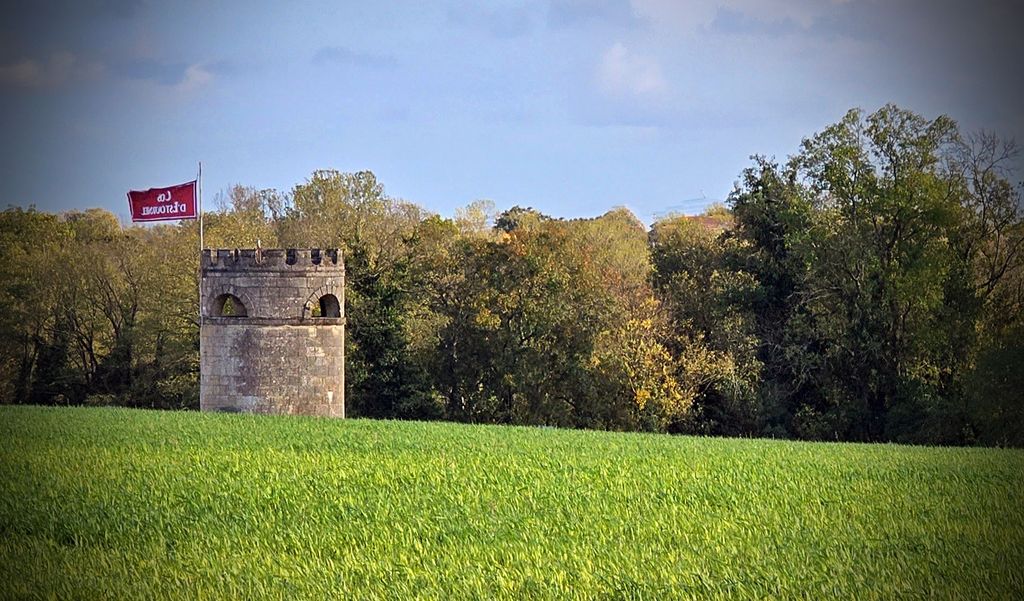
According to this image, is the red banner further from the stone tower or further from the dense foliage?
the dense foliage

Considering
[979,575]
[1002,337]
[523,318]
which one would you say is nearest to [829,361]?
[1002,337]

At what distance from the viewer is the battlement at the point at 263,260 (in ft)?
104

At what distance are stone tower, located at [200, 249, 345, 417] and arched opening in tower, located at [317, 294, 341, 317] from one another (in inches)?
22.9

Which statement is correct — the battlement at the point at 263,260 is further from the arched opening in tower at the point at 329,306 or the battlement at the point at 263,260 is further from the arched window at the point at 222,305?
the arched opening in tower at the point at 329,306

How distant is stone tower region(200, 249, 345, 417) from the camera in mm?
31516

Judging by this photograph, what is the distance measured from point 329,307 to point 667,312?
15604 mm

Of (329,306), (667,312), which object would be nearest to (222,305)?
(329,306)

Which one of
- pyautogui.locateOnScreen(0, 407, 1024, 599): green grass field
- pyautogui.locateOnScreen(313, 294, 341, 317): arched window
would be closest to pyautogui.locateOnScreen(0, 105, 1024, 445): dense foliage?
pyautogui.locateOnScreen(313, 294, 341, 317): arched window

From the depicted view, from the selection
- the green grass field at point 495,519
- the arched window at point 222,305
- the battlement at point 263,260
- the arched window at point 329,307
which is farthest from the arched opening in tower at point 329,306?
the green grass field at point 495,519

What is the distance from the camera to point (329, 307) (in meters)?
33.0

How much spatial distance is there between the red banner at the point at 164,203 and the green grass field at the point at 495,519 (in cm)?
871

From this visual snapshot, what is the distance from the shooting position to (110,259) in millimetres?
50562

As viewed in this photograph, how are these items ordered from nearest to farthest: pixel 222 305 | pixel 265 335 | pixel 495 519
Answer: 1. pixel 495 519
2. pixel 265 335
3. pixel 222 305

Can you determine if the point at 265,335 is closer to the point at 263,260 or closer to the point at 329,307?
the point at 263,260
